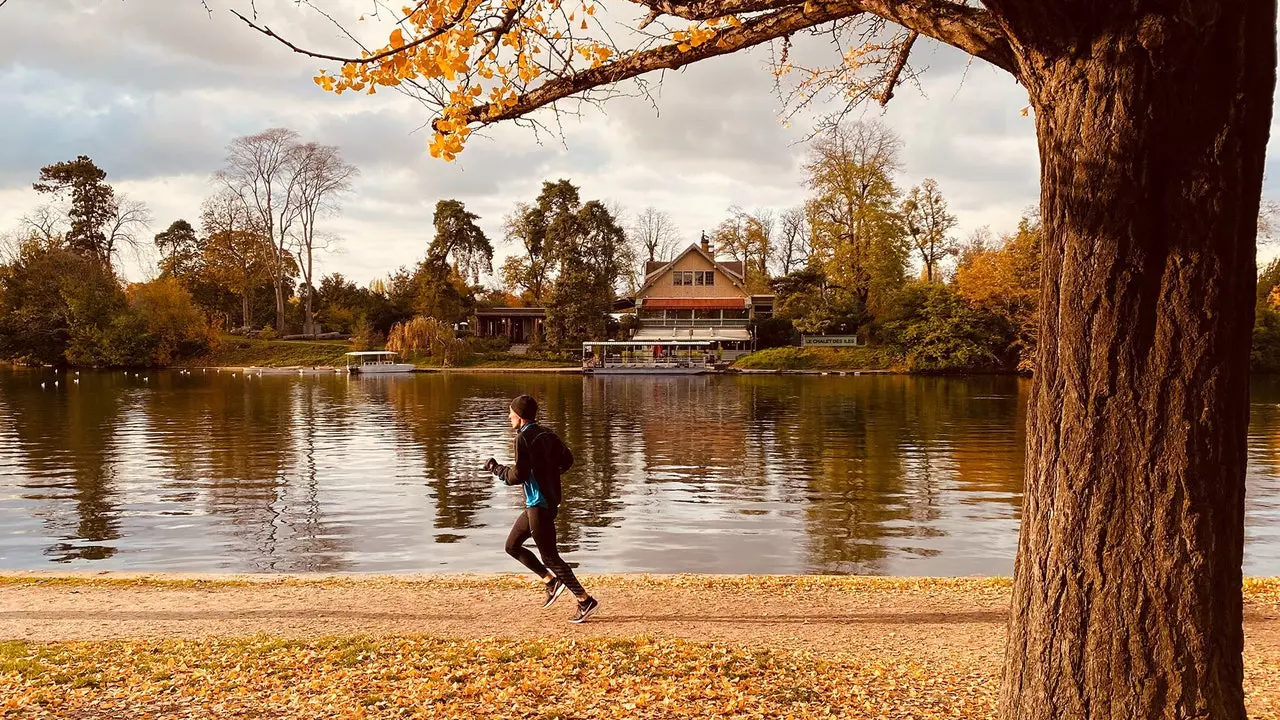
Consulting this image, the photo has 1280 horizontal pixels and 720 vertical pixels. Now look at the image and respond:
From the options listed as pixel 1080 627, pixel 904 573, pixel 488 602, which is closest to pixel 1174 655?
pixel 1080 627

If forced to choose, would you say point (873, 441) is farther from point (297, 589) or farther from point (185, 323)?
point (185, 323)

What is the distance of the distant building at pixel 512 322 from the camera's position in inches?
2721

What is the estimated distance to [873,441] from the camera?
71.9 feet

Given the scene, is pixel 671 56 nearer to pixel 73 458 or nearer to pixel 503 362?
pixel 73 458

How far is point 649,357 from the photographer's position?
60.0 metres

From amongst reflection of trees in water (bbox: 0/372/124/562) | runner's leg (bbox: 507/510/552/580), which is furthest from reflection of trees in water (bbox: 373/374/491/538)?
runner's leg (bbox: 507/510/552/580)

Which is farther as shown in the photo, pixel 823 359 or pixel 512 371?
pixel 823 359

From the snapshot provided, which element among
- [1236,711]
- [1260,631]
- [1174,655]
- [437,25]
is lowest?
[1260,631]

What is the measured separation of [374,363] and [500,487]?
4415 centimetres

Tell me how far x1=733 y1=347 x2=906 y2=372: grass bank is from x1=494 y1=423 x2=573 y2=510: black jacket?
50.2 m

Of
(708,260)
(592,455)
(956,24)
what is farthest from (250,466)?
(708,260)

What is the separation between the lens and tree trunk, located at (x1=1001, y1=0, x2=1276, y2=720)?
294cm

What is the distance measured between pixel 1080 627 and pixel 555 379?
46586 millimetres

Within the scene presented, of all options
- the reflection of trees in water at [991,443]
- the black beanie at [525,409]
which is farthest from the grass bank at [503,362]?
the black beanie at [525,409]
